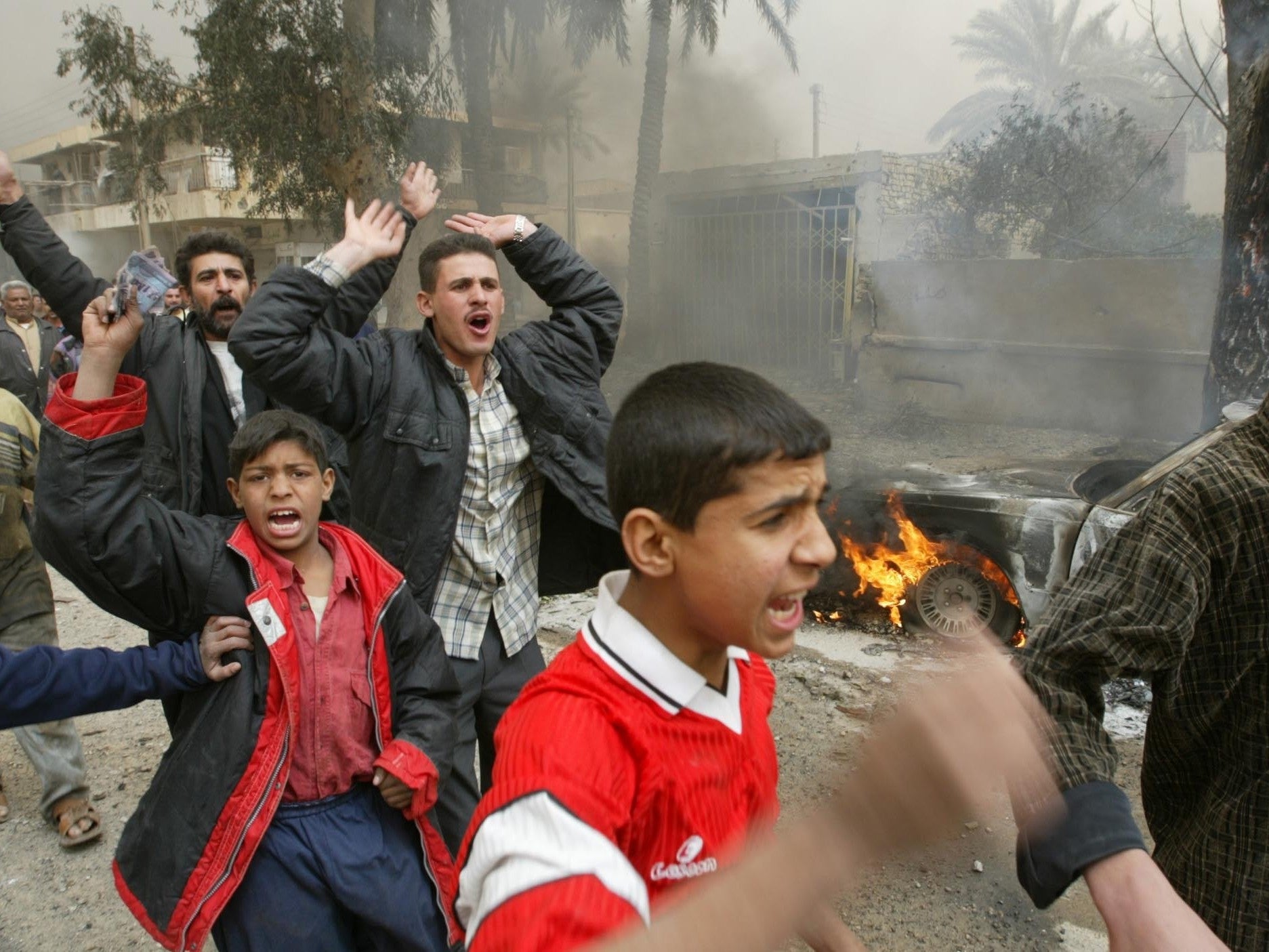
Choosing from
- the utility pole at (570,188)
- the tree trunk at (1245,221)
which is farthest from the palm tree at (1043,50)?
the tree trunk at (1245,221)

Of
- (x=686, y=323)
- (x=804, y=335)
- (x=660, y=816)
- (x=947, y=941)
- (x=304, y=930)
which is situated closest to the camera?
(x=660, y=816)

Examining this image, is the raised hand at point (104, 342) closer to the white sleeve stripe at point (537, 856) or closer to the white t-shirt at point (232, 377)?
the white t-shirt at point (232, 377)

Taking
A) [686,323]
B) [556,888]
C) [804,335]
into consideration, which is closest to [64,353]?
[556,888]

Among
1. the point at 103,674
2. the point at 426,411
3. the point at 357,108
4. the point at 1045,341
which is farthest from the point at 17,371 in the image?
the point at 1045,341

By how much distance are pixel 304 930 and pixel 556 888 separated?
1.38 m

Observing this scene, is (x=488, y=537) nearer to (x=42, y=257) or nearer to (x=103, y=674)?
(x=103, y=674)

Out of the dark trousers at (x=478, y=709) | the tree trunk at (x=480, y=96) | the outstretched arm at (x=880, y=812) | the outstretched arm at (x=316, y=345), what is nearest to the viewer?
the outstretched arm at (x=880, y=812)

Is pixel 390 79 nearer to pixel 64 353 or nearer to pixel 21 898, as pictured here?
pixel 64 353

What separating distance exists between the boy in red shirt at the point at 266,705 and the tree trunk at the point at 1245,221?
5.64 meters

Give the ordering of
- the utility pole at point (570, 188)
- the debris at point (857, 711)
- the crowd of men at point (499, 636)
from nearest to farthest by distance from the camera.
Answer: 1. the crowd of men at point (499, 636)
2. the debris at point (857, 711)
3. the utility pole at point (570, 188)

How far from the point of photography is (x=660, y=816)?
1.12m

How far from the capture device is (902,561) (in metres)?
5.10

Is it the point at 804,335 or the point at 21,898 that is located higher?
the point at 804,335

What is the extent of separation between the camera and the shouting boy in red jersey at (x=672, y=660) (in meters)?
1.00
